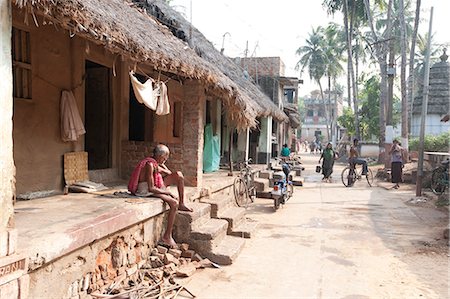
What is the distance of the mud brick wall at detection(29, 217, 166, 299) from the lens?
3383 millimetres

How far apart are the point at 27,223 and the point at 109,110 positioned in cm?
432

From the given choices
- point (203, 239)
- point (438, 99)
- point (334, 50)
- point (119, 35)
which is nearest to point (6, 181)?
point (119, 35)

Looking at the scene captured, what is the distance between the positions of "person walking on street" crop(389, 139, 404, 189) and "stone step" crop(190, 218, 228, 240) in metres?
9.80

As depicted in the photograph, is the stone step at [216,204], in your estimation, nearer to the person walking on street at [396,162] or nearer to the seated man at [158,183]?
the seated man at [158,183]

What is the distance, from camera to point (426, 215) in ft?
29.8

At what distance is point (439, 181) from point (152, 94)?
31.1 feet

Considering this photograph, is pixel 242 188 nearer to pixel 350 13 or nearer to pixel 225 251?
pixel 225 251

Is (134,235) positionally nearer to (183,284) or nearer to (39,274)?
(183,284)

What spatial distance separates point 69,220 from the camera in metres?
4.12

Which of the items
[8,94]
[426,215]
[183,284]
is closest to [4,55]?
[8,94]

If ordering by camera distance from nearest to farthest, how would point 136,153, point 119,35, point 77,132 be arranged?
point 119,35 → point 77,132 → point 136,153

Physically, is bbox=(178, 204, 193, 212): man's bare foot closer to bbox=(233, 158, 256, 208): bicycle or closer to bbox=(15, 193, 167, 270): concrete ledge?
bbox=(15, 193, 167, 270): concrete ledge

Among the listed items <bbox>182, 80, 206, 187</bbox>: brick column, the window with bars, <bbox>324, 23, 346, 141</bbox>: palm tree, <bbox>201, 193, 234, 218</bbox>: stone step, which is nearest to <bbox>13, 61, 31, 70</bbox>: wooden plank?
the window with bars

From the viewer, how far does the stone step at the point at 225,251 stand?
5.56m
